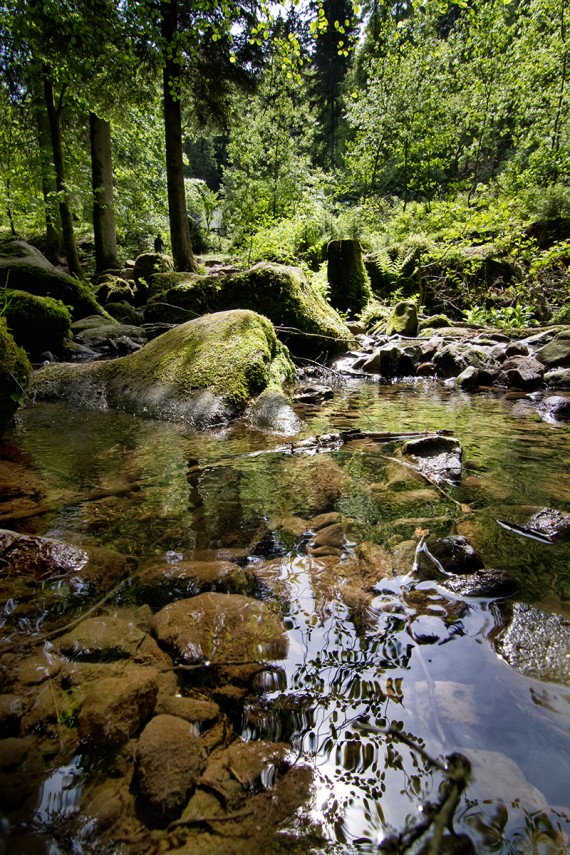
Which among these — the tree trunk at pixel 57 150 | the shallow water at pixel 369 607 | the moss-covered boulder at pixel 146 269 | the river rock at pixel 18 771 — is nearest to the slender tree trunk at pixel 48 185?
the tree trunk at pixel 57 150

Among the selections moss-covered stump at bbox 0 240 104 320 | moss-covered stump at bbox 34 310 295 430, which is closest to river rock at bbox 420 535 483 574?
moss-covered stump at bbox 34 310 295 430

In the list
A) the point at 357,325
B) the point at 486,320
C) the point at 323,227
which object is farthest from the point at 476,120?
the point at 357,325

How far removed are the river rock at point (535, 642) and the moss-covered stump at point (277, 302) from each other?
599 cm

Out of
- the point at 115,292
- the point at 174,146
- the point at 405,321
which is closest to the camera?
the point at 405,321

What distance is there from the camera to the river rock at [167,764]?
901 millimetres

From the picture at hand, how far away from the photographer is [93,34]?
923 centimetres

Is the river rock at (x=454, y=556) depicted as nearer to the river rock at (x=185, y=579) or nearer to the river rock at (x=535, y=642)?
the river rock at (x=535, y=642)

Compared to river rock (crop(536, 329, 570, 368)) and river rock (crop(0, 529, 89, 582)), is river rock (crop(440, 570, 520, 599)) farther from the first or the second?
river rock (crop(536, 329, 570, 368))

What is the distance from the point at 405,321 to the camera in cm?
923

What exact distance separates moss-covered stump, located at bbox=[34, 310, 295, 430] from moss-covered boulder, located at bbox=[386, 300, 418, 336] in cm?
458

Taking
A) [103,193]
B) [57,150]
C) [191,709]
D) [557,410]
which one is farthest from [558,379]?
[103,193]

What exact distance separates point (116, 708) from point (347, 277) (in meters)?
11.2

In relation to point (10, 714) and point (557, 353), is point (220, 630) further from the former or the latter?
point (557, 353)

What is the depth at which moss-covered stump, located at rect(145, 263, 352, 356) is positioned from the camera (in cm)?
734
